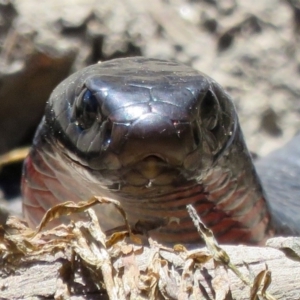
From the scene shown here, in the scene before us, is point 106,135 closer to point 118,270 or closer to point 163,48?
point 118,270

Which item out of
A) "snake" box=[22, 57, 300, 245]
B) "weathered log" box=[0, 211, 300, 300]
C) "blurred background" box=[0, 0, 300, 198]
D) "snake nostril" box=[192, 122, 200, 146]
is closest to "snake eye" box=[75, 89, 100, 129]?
"snake" box=[22, 57, 300, 245]

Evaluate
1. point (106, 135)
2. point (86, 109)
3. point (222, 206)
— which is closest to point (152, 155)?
point (106, 135)

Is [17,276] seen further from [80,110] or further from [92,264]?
[80,110]

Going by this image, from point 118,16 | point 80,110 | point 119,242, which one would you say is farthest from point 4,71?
point 119,242

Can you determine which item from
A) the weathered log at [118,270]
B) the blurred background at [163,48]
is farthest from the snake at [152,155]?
the blurred background at [163,48]

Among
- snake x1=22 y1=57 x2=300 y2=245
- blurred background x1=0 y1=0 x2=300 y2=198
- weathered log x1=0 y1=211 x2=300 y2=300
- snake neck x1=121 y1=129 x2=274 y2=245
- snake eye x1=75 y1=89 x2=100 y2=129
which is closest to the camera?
weathered log x1=0 y1=211 x2=300 y2=300

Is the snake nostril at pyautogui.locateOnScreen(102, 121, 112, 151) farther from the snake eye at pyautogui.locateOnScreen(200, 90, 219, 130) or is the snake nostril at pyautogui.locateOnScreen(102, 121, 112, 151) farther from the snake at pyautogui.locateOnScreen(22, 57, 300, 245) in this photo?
the snake eye at pyautogui.locateOnScreen(200, 90, 219, 130)
